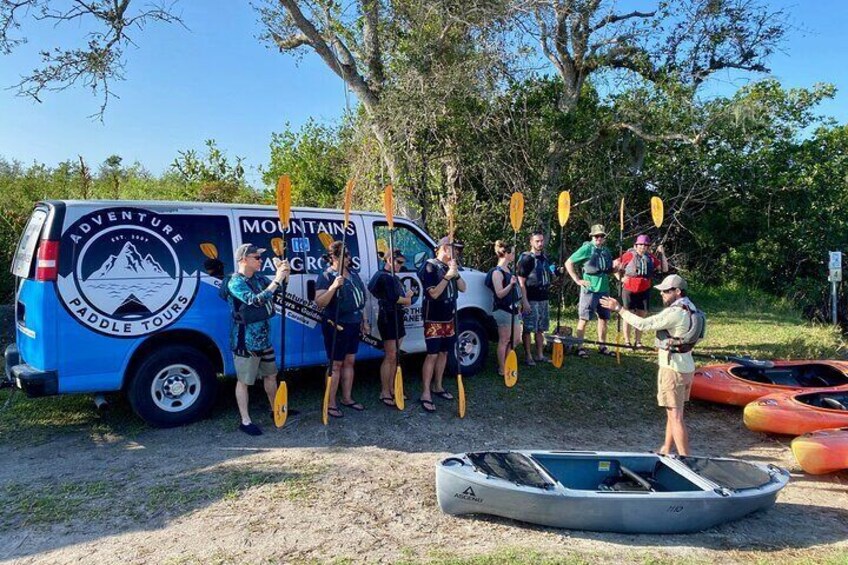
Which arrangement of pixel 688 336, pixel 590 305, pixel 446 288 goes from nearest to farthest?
pixel 688 336 → pixel 446 288 → pixel 590 305

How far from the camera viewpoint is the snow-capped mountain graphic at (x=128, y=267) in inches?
220

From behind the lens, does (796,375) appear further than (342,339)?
Yes

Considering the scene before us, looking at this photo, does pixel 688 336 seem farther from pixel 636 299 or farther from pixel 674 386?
pixel 636 299

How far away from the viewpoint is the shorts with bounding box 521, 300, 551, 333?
844 centimetres

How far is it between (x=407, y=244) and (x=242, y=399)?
2.64 meters

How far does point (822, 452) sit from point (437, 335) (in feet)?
12.1

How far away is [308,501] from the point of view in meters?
4.73

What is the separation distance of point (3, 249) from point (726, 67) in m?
15.8

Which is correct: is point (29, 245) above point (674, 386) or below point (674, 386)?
above

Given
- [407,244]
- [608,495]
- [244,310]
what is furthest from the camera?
[407,244]

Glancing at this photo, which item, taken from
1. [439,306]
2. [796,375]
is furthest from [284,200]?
[796,375]

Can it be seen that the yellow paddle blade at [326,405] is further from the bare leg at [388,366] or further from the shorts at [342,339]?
the bare leg at [388,366]

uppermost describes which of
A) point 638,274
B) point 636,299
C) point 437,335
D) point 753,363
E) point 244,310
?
point 638,274

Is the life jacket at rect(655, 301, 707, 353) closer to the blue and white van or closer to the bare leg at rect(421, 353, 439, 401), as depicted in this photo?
the bare leg at rect(421, 353, 439, 401)
